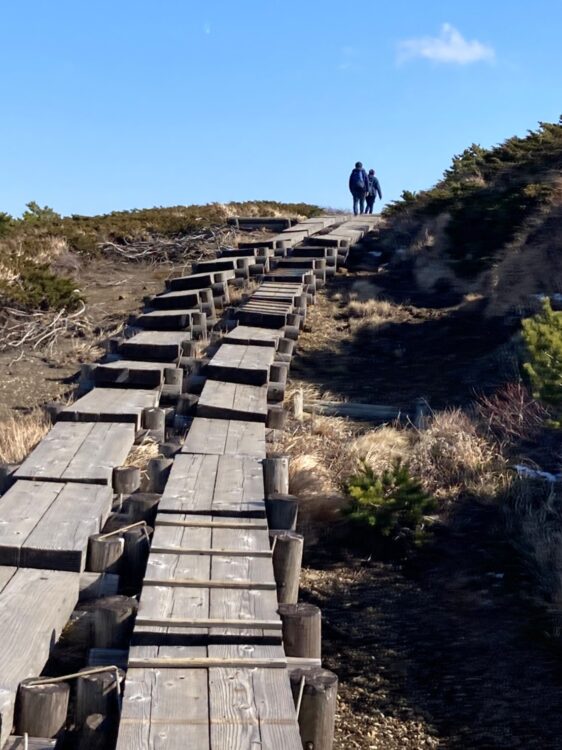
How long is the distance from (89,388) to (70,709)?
518 centimetres

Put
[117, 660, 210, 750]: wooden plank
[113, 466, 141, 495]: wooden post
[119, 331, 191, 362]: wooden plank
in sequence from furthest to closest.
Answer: [119, 331, 191, 362]: wooden plank < [113, 466, 141, 495]: wooden post < [117, 660, 210, 750]: wooden plank

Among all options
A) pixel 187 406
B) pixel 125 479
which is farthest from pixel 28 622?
pixel 187 406

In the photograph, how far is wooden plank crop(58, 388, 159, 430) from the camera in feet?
24.3

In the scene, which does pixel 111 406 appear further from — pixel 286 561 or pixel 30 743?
pixel 30 743

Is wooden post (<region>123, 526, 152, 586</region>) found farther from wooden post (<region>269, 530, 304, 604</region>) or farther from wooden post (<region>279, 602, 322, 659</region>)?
wooden post (<region>279, 602, 322, 659</region>)

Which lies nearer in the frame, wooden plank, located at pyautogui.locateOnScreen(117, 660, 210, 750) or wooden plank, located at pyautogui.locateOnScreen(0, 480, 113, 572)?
wooden plank, located at pyautogui.locateOnScreen(117, 660, 210, 750)

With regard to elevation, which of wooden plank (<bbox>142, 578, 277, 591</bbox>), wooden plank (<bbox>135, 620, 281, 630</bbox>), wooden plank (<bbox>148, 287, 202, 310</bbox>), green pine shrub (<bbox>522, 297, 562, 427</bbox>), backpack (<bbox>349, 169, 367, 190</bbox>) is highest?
backpack (<bbox>349, 169, 367, 190</bbox>)

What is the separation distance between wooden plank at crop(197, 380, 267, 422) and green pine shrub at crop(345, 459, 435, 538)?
1.06 metres

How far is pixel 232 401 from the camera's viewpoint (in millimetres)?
7945

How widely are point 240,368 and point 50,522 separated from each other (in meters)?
3.69

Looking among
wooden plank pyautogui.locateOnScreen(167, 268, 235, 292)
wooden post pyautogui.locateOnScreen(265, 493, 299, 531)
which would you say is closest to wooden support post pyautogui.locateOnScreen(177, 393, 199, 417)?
wooden post pyautogui.locateOnScreen(265, 493, 299, 531)

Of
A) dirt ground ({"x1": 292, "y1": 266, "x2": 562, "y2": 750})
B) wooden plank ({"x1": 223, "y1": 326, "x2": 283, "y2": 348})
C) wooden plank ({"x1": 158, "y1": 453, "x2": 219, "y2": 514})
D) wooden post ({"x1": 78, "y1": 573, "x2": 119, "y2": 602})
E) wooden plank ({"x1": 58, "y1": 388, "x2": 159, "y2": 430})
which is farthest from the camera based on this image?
wooden plank ({"x1": 223, "y1": 326, "x2": 283, "y2": 348})

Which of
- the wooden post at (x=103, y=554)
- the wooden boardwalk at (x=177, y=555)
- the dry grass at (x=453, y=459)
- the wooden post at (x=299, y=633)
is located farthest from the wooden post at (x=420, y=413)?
the wooden post at (x=299, y=633)

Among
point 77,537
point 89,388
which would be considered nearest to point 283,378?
point 89,388
